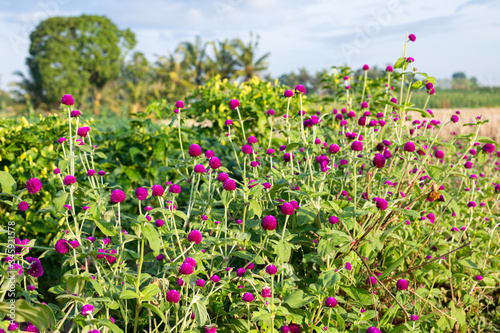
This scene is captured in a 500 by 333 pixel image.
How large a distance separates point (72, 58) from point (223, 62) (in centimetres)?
1891

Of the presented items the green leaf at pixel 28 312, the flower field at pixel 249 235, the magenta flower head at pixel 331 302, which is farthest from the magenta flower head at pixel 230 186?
the green leaf at pixel 28 312

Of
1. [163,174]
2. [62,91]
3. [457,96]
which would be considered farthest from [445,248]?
[62,91]

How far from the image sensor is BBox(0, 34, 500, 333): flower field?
1835 mm

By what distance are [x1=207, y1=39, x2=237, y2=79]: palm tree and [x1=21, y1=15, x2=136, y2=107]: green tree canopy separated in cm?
1584

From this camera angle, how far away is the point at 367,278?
98.5 inches

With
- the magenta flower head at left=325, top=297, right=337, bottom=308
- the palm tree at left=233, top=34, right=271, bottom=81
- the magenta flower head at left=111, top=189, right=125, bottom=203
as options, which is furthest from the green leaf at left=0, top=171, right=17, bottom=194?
the palm tree at left=233, top=34, right=271, bottom=81

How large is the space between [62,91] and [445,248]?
42.0 m

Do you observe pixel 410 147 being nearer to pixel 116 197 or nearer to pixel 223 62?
pixel 116 197

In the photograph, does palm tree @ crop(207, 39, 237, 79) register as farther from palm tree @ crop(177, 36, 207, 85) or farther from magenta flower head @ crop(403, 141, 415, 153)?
magenta flower head @ crop(403, 141, 415, 153)

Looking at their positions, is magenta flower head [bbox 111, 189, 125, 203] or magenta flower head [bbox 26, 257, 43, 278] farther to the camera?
magenta flower head [bbox 26, 257, 43, 278]

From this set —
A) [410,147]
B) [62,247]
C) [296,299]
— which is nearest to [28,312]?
[62,247]

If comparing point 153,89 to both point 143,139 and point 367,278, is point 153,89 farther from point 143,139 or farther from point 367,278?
point 367,278

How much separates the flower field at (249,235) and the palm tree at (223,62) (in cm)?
2828

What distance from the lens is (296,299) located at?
1909 mm
